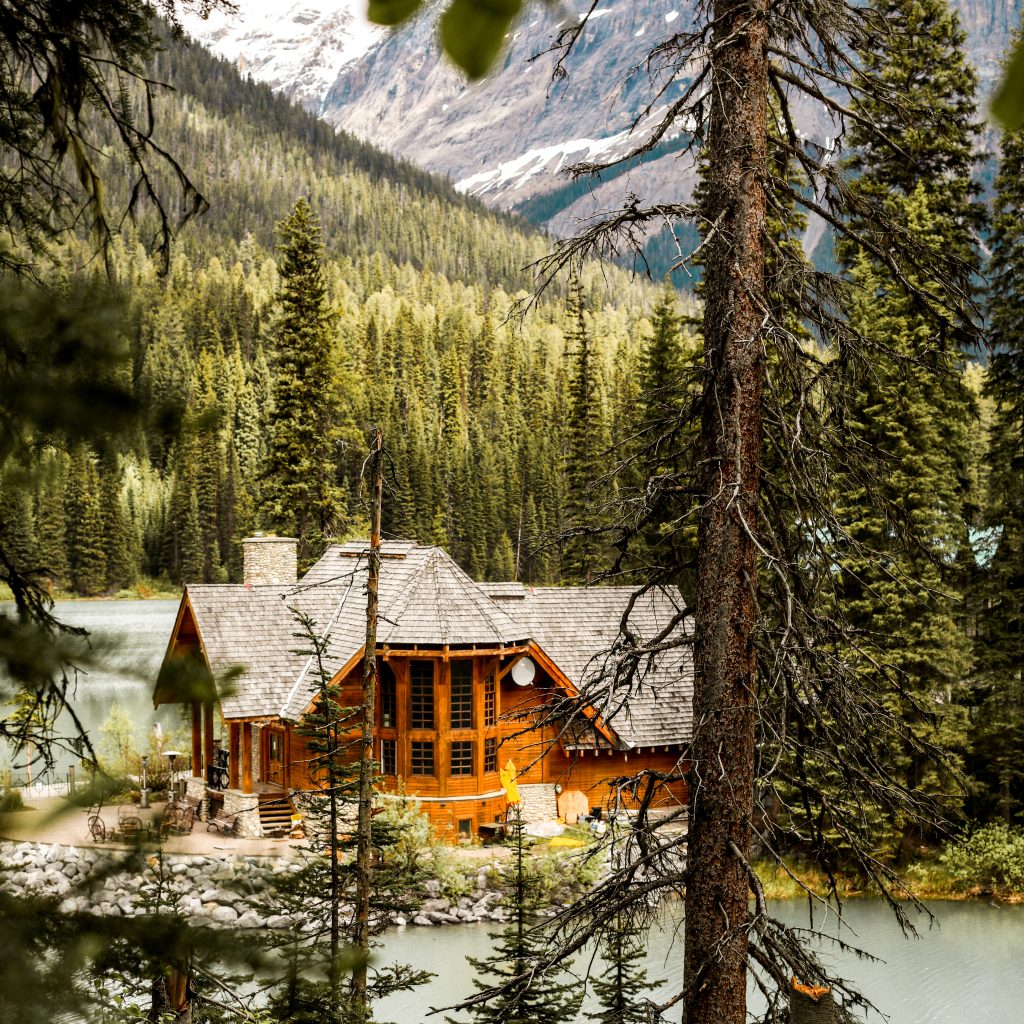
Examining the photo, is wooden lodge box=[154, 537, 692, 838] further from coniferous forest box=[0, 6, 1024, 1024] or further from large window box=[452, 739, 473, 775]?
coniferous forest box=[0, 6, 1024, 1024]

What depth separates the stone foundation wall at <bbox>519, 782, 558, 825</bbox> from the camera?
2175cm

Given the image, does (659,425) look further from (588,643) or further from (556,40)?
(588,643)

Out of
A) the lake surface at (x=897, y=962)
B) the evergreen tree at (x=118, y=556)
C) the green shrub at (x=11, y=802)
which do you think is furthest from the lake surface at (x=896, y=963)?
the evergreen tree at (x=118, y=556)

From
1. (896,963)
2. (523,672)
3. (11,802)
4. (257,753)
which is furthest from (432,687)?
(11,802)

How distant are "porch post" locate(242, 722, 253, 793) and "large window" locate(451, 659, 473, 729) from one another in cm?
433

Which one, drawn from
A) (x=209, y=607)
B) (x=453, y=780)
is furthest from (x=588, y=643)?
(x=209, y=607)

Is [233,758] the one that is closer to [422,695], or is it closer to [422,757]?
[422,757]

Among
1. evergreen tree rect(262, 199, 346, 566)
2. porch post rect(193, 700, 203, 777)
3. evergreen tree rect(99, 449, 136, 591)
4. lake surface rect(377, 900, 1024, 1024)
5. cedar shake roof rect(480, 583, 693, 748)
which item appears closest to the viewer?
A: lake surface rect(377, 900, 1024, 1024)

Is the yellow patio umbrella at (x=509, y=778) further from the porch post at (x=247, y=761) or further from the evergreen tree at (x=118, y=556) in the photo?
the evergreen tree at (x=118, y=556)

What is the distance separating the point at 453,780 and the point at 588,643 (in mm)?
4925

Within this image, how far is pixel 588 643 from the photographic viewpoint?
942 inches

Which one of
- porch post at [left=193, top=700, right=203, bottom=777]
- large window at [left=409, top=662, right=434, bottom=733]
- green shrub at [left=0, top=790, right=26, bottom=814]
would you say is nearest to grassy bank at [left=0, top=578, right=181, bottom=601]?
porch post at [left=193, top=700, right=203, bottom=777]

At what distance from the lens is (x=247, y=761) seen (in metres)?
21.4

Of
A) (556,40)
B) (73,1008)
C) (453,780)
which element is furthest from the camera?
(453,780)
